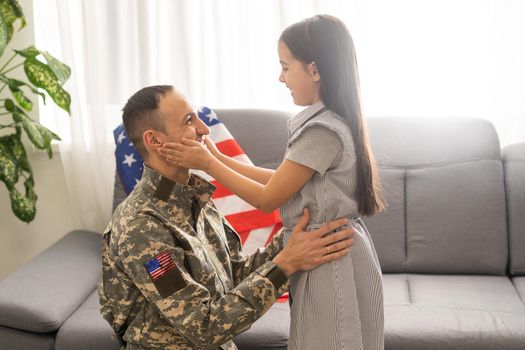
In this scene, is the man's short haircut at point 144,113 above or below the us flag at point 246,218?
above

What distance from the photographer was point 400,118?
3053 mm

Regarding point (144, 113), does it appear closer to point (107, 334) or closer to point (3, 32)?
point (107, 334)

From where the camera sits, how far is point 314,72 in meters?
1.66

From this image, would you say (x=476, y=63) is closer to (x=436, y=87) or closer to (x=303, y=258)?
(x=436, y=87)

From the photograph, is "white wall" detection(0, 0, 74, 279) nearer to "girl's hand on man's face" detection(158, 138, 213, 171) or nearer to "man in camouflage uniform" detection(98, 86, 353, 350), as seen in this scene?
"man in camouflage uniform" detection(98, 86, 353, 350)

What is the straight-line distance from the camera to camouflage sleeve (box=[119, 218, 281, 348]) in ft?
5.14

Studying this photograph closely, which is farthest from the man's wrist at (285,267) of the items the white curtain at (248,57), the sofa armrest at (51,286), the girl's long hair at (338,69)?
the white curtain at (248,57)

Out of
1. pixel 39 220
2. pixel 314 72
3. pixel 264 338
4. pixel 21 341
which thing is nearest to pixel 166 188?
pixel 314 72

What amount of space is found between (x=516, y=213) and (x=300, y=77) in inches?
61.0

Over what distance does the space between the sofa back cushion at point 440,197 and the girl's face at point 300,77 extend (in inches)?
51.9

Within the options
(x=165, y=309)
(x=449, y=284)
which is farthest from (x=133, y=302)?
(x=449, y=284)

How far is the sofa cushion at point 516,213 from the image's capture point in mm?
2836

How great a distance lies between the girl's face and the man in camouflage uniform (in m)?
0.24

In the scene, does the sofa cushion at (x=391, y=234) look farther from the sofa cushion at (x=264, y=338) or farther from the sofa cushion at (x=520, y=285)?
the sofa cushion at (x=264, y=338)
